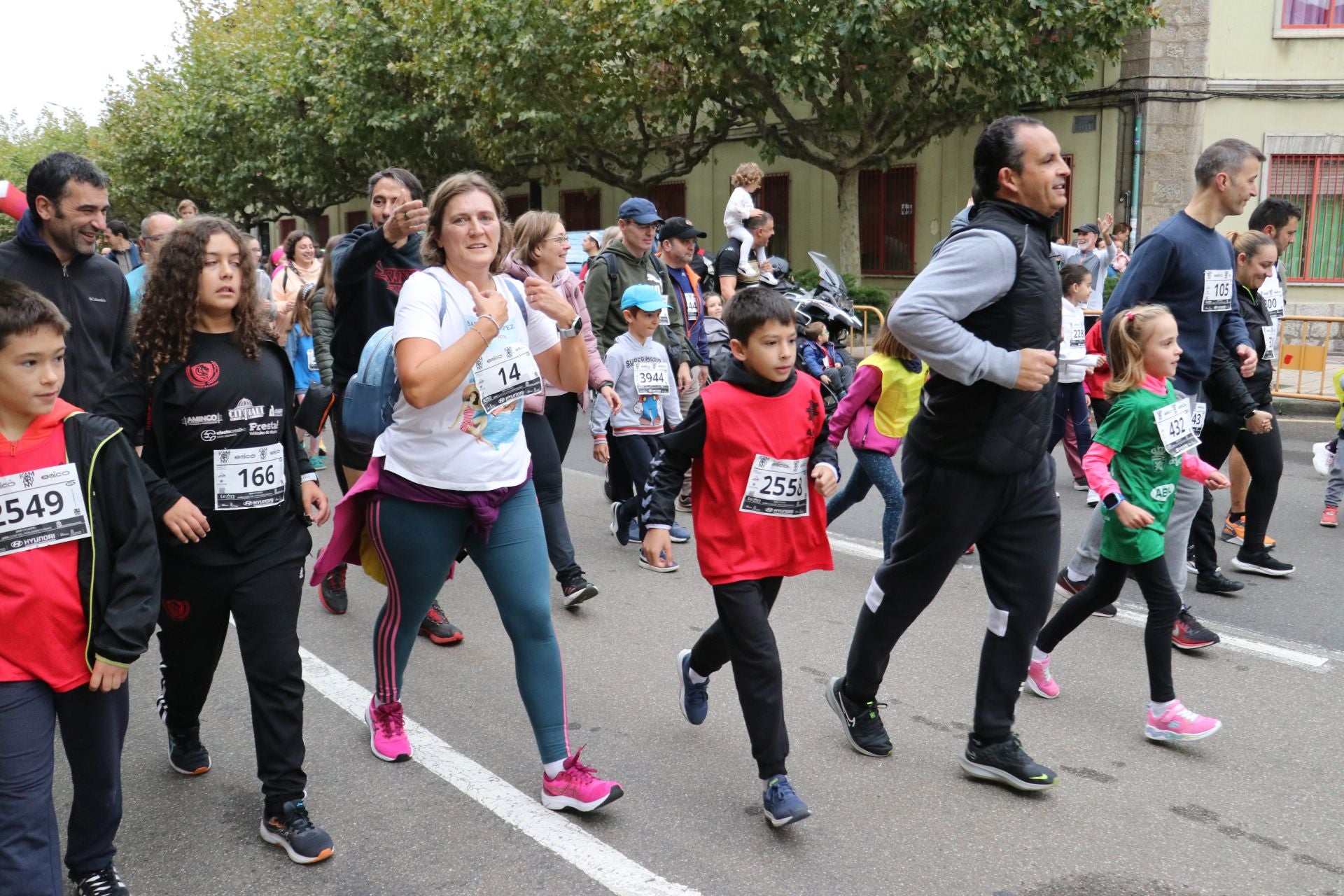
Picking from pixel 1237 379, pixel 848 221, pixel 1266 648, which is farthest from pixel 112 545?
pixel 848 221

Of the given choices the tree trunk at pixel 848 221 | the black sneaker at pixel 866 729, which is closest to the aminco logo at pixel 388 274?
the black sneaker at pixel 866 729

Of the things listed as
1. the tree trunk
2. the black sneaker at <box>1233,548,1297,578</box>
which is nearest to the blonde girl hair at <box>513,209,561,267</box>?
the black sneaker at <box>1233,548,1297,578</box>

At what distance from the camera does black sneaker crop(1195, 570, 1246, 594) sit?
596cm

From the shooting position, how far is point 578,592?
18.8 ft

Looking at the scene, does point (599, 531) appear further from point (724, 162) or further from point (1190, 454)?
point (724, 162)

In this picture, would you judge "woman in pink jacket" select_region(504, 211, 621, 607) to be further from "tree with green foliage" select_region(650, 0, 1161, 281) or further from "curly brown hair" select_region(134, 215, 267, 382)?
"tree with green foliage" select_region(650, 0, 1161, 281)

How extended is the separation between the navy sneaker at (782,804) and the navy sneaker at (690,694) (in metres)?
0.71

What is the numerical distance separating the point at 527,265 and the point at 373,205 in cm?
106

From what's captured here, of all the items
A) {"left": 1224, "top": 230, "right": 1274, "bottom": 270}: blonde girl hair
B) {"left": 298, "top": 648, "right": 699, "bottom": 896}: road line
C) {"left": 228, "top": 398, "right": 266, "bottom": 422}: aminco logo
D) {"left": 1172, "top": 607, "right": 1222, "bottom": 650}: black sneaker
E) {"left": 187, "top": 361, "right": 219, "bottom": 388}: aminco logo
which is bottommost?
{"left": 1172, "top": 607, "right": 1222, "bottom": 650}: black sneaker

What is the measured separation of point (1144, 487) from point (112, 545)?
3422mm

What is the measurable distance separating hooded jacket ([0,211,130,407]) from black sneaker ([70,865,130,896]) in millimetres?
1792

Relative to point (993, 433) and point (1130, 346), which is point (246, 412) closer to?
point (993, 433)

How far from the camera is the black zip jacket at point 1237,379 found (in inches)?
221

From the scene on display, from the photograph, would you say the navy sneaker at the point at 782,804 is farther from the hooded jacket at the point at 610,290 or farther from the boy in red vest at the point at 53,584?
the hooded jacket at the point at 610,290
